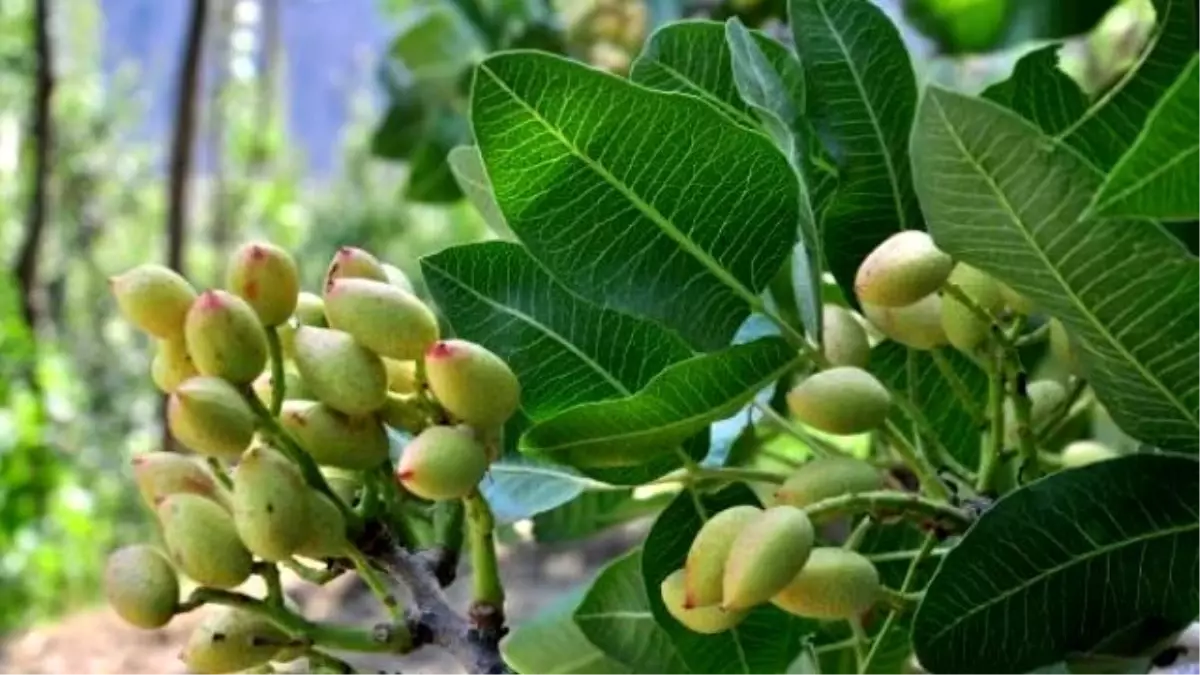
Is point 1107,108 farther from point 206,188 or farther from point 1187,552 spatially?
point 206,188

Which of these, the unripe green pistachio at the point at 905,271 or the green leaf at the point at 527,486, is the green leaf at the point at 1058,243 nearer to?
the unripe green pistachio at the point at 905,271

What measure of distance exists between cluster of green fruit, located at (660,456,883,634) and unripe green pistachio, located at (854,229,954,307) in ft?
0.13

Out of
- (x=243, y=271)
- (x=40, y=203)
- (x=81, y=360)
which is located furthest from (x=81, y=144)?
(x=243, y=271)

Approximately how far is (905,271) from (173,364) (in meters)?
0.13

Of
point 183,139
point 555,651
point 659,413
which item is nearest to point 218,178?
point 183,139

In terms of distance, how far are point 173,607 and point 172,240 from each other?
1259 mm

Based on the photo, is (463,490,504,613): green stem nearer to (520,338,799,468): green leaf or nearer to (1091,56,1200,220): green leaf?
(520,338,799,468): green leaf

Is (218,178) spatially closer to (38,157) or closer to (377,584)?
(38,157)

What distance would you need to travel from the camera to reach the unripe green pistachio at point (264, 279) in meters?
0.29

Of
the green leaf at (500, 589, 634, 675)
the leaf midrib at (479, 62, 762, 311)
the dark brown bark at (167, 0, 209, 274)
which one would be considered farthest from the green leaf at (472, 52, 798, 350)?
the dark brown bark at (167, 0, 209, 274)

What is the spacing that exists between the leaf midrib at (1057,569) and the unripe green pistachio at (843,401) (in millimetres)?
32

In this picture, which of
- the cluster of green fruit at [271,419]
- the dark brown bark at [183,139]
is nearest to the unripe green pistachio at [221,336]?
the cluster of green fruit at [271,419]

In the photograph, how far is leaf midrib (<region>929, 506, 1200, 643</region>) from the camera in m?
0.27

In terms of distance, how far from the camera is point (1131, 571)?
0.27 meters
